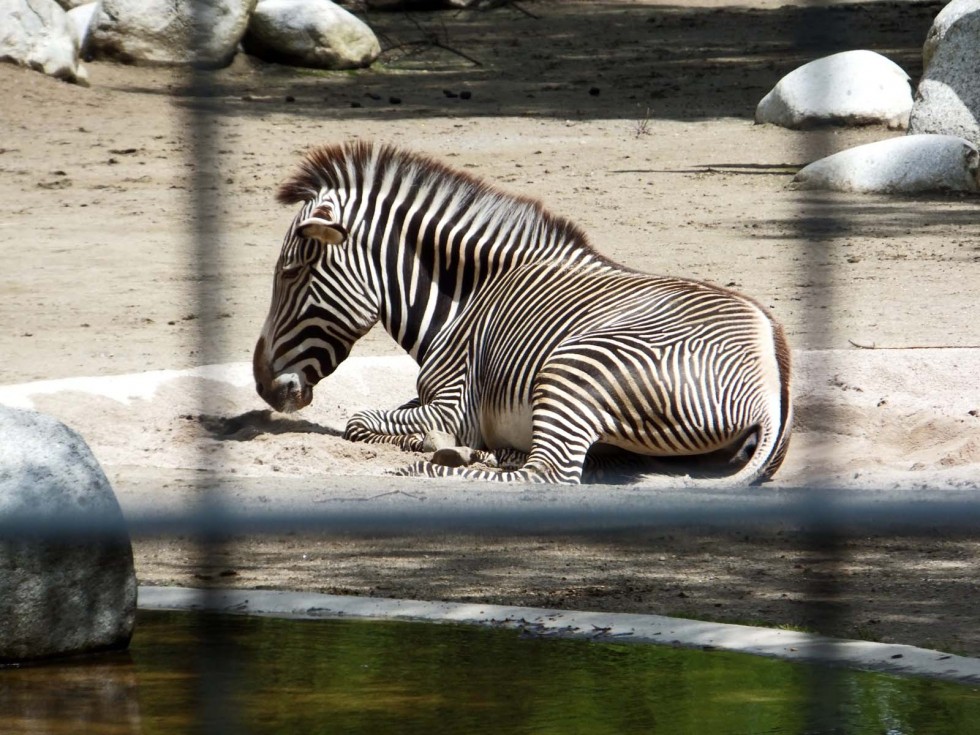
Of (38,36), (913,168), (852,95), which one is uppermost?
(38,36)

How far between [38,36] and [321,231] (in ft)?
27.8

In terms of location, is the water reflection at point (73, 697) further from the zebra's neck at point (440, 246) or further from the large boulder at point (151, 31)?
the large boulder at point (151, 31)

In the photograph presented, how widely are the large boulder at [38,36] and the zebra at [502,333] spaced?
26.7 feet

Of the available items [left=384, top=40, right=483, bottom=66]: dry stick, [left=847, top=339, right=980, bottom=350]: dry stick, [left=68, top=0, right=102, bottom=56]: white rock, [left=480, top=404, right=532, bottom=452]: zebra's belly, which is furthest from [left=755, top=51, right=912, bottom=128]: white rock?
[left=480, top=404, right=532, bottom=452]: zebra's belly

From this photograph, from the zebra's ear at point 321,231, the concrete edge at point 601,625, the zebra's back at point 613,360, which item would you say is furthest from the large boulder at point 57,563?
the zebra's ear at point 321,231

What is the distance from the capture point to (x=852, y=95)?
13.4 metres

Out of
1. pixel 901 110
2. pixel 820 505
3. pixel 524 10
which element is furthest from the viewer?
pixel 524 10

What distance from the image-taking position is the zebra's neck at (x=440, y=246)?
20.7ft

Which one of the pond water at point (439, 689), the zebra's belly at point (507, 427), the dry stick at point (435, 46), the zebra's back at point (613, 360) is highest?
the dry stick at point (435, 46)

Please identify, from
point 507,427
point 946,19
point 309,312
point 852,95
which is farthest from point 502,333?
point 852,95

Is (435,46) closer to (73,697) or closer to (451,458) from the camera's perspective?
(451,458)

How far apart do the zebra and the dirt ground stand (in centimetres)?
25

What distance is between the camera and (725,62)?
17125mm

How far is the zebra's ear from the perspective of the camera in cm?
614
